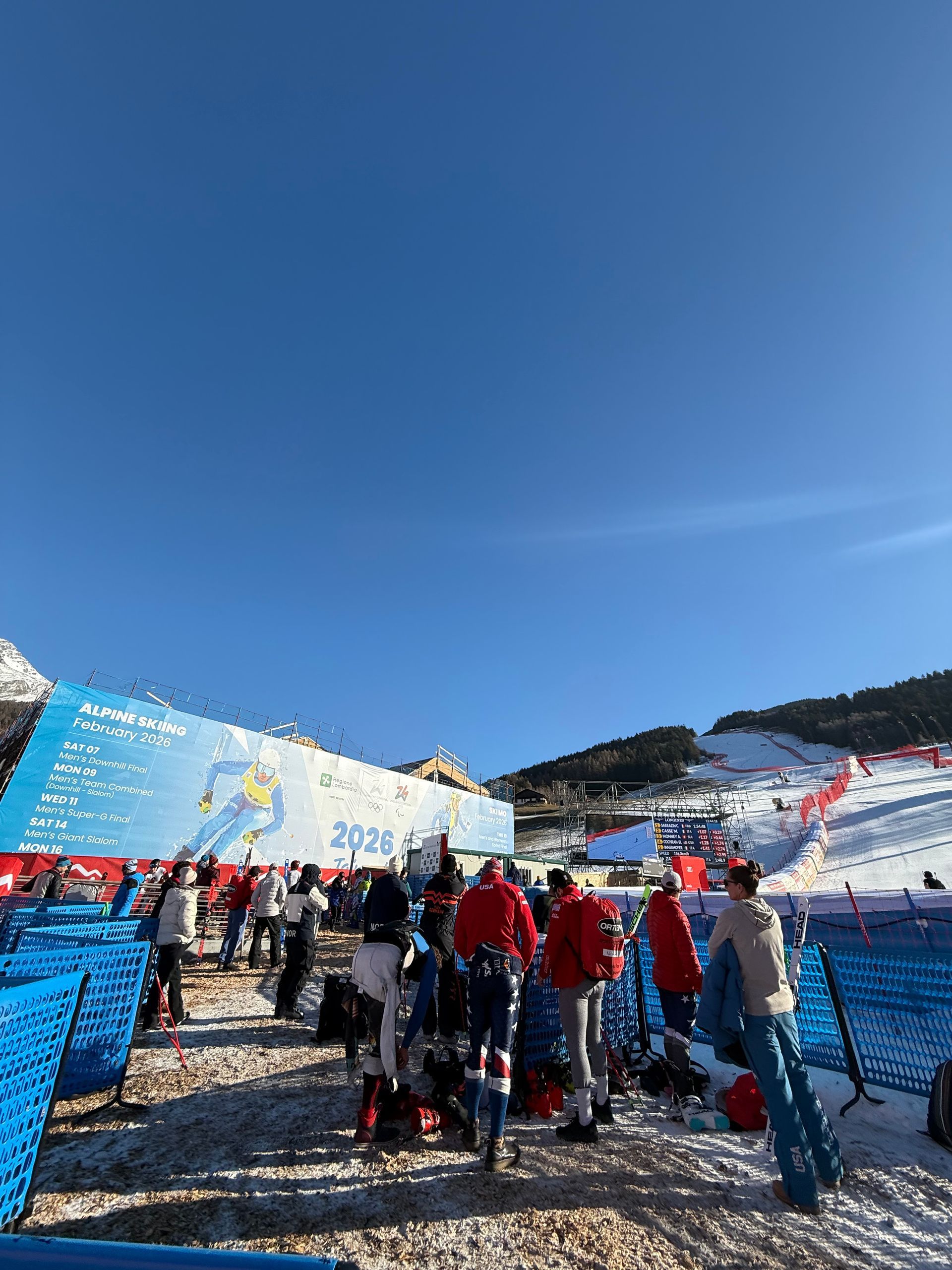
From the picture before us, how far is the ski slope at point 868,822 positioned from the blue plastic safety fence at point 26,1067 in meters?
19.2

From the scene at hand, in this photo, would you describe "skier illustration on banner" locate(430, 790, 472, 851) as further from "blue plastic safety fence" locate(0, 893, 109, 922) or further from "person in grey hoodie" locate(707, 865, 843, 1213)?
"person in grey hoodie" locate(707, 865, 843, 1213)

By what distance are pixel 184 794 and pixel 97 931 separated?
13.9m

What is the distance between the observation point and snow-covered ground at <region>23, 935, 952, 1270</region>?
2.62 meters

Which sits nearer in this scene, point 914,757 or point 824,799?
point 824,799

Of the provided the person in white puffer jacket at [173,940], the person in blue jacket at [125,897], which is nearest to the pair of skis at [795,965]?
the person in white puffer jacket at [173,940]

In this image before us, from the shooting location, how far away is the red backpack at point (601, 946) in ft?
12.6

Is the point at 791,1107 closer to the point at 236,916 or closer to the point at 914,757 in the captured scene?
the point at 236,916

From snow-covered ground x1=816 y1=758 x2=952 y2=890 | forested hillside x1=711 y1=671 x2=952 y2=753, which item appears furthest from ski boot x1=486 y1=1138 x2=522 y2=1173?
forested hillside x1=711 y1=671 x2=952 y2=753

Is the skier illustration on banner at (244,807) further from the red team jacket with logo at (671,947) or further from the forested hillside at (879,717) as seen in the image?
the forested hillside at (879,717)

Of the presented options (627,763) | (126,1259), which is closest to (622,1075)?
(126,1259)

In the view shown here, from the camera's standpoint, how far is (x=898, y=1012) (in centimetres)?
432

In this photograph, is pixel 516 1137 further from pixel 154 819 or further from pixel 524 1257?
pixel 154 819

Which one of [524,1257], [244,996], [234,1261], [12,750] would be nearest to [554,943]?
[524,1257]

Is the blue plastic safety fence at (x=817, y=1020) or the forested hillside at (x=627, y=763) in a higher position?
the forested hillside at (x=627, y=763)
